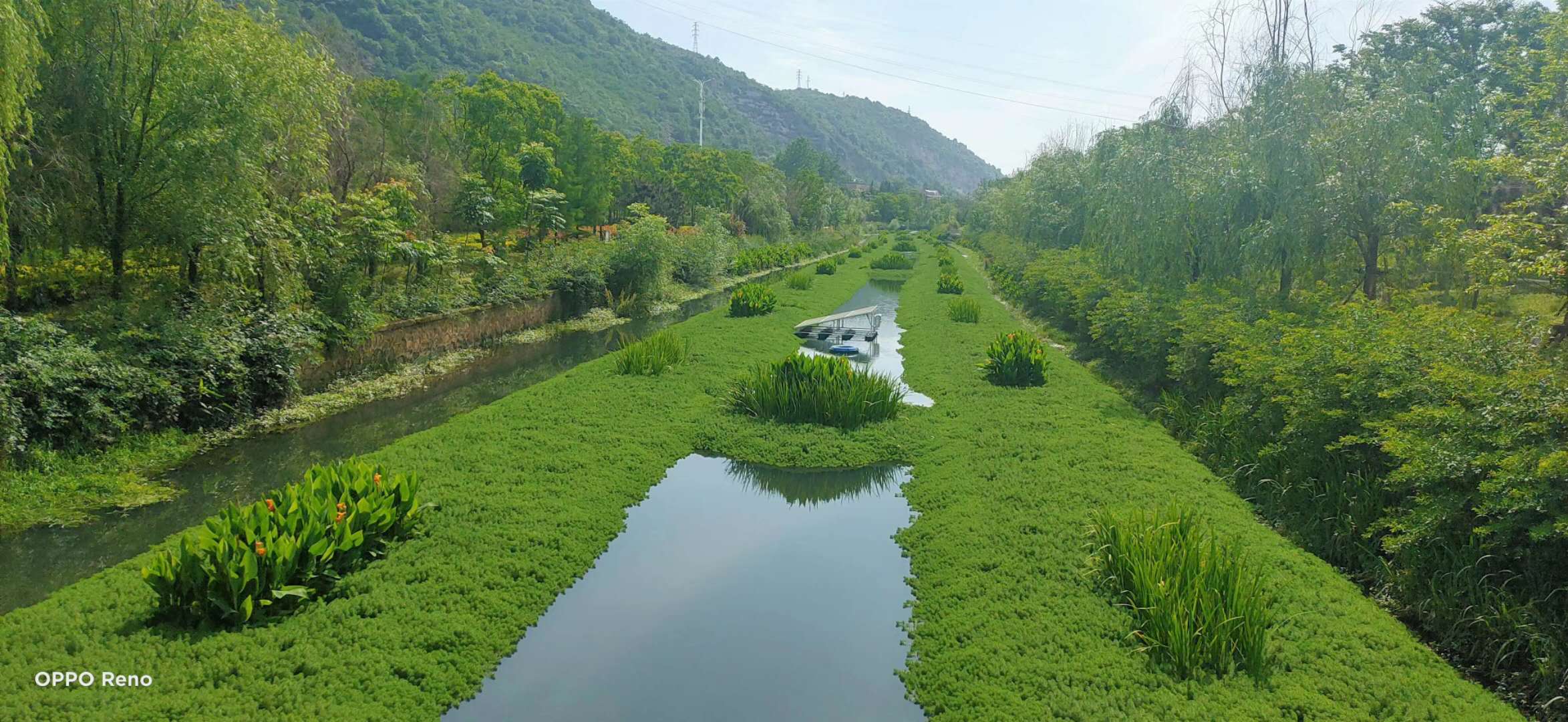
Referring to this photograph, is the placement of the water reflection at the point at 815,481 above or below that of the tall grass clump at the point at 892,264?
below

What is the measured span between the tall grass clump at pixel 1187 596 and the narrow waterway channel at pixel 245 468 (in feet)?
27.9

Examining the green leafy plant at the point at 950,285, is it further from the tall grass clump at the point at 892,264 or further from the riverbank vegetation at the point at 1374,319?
the tall grass clump at the point at 892,264

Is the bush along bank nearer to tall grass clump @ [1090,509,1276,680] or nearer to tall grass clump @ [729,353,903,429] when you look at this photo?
tall grass clump @ [1090,509,1276,680]

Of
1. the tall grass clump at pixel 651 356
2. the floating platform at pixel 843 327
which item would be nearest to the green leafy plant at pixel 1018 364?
the floating platform at pixel 843 327

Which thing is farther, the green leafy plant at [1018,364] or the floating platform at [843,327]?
the floating platform at [843,327]

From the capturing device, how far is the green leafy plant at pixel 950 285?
91.1ft

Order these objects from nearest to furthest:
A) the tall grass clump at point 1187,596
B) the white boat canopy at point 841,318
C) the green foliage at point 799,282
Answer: the tall grass clump at point 1187,596 → the white boat canopy at point 841,318 → the green foliage at point 799,282

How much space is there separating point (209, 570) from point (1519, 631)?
879 centimetres

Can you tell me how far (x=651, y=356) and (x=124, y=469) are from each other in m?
7.39

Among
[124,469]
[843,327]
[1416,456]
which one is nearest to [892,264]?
[843,327]

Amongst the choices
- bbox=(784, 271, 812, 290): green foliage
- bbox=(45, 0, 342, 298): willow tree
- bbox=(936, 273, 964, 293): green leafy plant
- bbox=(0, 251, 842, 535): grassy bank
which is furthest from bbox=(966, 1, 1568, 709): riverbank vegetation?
bbox=(45, 0, 342, 298): willow tree

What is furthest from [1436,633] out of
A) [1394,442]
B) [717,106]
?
[717,106]

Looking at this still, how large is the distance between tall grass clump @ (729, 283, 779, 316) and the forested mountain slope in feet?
79.3

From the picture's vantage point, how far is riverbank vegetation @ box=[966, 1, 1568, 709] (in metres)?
5.29
